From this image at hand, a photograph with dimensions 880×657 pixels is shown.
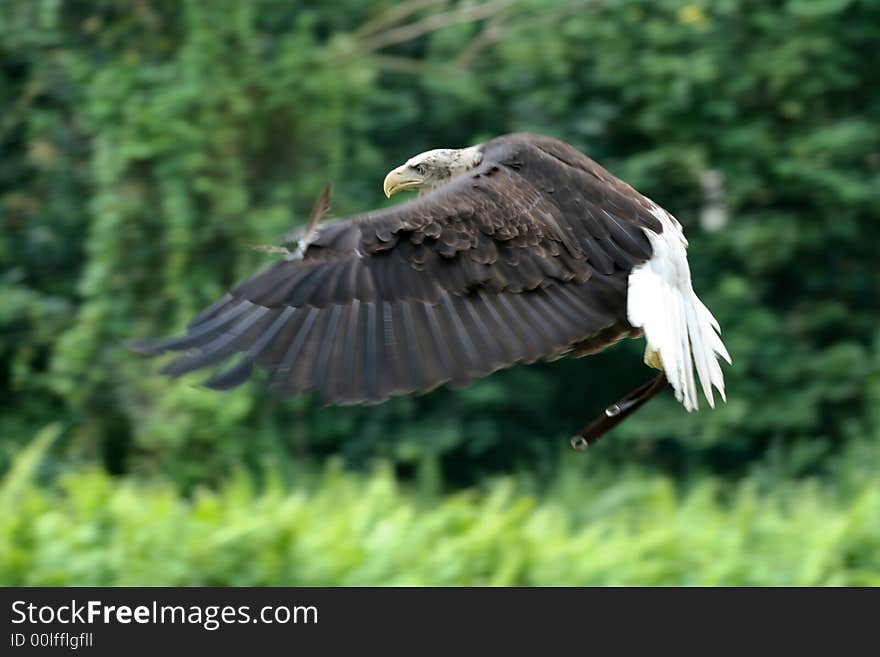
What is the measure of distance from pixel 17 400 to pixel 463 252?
18.6 ft

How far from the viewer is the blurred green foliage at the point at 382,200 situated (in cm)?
861

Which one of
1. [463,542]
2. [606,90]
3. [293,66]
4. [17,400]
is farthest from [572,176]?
[17,400]

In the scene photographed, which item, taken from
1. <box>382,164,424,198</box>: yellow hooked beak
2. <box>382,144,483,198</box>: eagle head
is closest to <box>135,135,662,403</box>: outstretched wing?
<box>382,144,483,198</box>: eagle head

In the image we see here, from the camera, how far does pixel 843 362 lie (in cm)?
884

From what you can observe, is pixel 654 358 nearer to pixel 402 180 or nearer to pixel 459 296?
pixel 459 296

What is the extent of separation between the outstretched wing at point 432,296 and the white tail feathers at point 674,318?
55 millimetres

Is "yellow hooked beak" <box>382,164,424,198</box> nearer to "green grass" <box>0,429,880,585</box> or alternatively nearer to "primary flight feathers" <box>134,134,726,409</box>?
"primary flight feathers" <box>134,134,726,409</box>

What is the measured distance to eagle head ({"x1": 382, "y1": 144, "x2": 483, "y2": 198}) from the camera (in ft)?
17.2

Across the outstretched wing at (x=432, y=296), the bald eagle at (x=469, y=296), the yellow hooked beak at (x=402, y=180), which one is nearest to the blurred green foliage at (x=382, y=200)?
the yellow hooked beak at (x=402, y=180)

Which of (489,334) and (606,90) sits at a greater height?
(606,90)

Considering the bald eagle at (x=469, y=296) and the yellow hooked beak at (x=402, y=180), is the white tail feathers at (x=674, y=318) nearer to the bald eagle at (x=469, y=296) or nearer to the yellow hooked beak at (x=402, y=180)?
the bald eagle at (x=469, y=296)

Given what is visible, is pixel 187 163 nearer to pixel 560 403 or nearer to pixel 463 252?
pixel 560 403

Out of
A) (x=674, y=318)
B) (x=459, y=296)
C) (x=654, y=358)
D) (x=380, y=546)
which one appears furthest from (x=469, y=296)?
(x=380, y=546)

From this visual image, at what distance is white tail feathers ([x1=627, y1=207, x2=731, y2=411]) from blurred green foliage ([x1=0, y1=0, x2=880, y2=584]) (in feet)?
11.2
